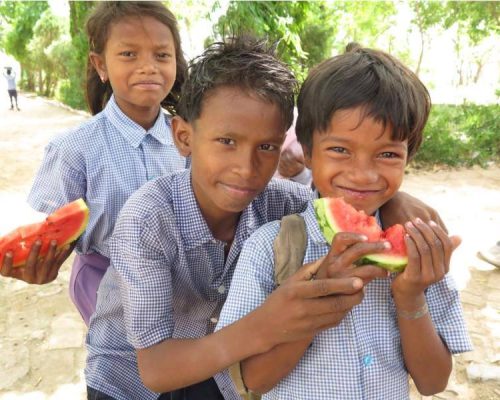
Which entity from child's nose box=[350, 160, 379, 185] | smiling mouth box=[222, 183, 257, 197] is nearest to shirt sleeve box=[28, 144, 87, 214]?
smiling mouth box=[222, 183, 257, 197]

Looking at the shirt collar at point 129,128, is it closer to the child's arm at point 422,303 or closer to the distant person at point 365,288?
the distant person at point 365,288

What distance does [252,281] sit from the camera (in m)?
1.52

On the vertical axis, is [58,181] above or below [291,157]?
below

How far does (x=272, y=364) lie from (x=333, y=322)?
27cm

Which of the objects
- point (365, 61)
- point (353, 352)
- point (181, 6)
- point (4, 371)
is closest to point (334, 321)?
point (353, 352)

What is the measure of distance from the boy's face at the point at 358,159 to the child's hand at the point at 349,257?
14.0 inches

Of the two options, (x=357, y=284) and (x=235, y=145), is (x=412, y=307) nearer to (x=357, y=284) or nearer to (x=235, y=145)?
(x=357, y=284)

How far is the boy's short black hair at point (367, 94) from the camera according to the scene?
1.53 m

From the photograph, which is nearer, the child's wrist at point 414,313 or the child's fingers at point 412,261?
the child's fingers at point 412,261

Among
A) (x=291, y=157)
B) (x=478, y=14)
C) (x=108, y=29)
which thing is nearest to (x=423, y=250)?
(x=291, y=157)

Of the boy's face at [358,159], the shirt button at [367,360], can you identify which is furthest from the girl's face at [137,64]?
the shirt button at [367,360]

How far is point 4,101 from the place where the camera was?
934 inches

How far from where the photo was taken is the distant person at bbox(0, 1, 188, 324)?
2.27 meters

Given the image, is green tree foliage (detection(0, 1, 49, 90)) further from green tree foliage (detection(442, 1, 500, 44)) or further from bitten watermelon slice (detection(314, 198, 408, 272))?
bitten watermelon slice (detection(314, 198, 408, 272))
